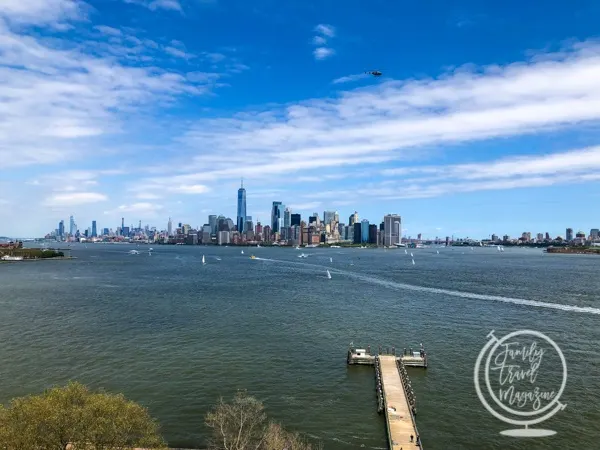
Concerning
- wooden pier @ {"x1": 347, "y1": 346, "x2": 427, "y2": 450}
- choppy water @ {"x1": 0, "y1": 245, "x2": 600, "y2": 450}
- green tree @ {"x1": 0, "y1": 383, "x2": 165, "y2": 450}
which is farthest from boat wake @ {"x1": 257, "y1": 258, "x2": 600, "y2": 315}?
green tree @ {"x1": 0, "y1": 383, "x2": 165, "y2": 450}

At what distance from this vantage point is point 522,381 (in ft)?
171

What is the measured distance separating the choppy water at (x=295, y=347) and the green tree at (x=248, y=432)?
2.02 m

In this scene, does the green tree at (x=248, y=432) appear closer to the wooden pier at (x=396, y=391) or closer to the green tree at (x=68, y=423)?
the green tree at (x=68, y=423)

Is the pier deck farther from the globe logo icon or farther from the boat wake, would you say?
the boat wake

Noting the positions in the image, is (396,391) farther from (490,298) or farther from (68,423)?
(490,298)

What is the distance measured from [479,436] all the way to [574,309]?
70110 millimetres

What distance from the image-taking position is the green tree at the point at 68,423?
23103mm

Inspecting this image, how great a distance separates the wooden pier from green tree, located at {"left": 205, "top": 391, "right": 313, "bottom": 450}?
7.75m

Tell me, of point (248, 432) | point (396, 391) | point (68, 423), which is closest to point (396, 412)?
point (396, 391)

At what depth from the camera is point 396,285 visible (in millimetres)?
132375

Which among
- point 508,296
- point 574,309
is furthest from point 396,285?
point 574,309

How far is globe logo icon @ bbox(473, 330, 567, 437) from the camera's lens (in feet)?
142

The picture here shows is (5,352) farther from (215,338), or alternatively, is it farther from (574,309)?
(574,309)

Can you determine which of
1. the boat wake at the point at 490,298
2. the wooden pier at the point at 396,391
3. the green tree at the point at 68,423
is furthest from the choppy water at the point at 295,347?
the green tree at the point at 68,423
